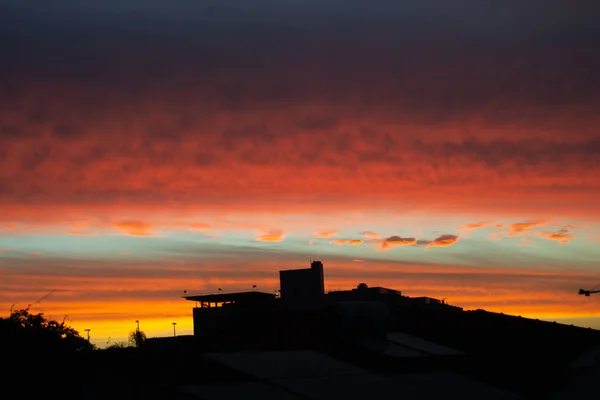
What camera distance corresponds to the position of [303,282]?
276 ft

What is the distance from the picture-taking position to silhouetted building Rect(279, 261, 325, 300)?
83375 millimetres

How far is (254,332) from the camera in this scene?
6162 centimetres

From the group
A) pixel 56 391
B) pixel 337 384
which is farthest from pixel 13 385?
pixel 337 384

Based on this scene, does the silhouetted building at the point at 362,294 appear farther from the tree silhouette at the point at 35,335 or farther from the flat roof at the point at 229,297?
the tree silhouette at the point at 35,335

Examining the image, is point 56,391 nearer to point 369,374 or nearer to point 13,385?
point 13,385

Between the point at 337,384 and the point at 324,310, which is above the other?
the point at 324,310

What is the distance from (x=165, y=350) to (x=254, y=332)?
10656 mm

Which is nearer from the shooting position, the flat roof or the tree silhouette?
the tree silhouette

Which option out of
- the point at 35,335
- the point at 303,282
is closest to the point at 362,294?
the point at 303,282

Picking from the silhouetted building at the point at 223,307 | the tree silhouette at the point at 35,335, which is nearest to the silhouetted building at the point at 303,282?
the silhouetted building at the point at 223,307

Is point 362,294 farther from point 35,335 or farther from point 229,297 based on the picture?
point 35,335

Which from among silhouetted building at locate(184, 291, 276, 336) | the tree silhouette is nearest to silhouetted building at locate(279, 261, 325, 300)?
silhouetted building at locate(184, 291, 276, 336)

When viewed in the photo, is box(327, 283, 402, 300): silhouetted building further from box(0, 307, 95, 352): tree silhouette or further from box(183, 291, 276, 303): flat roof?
box(0, 307, 95, 352): tree silhouette

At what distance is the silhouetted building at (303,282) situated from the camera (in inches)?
3282
